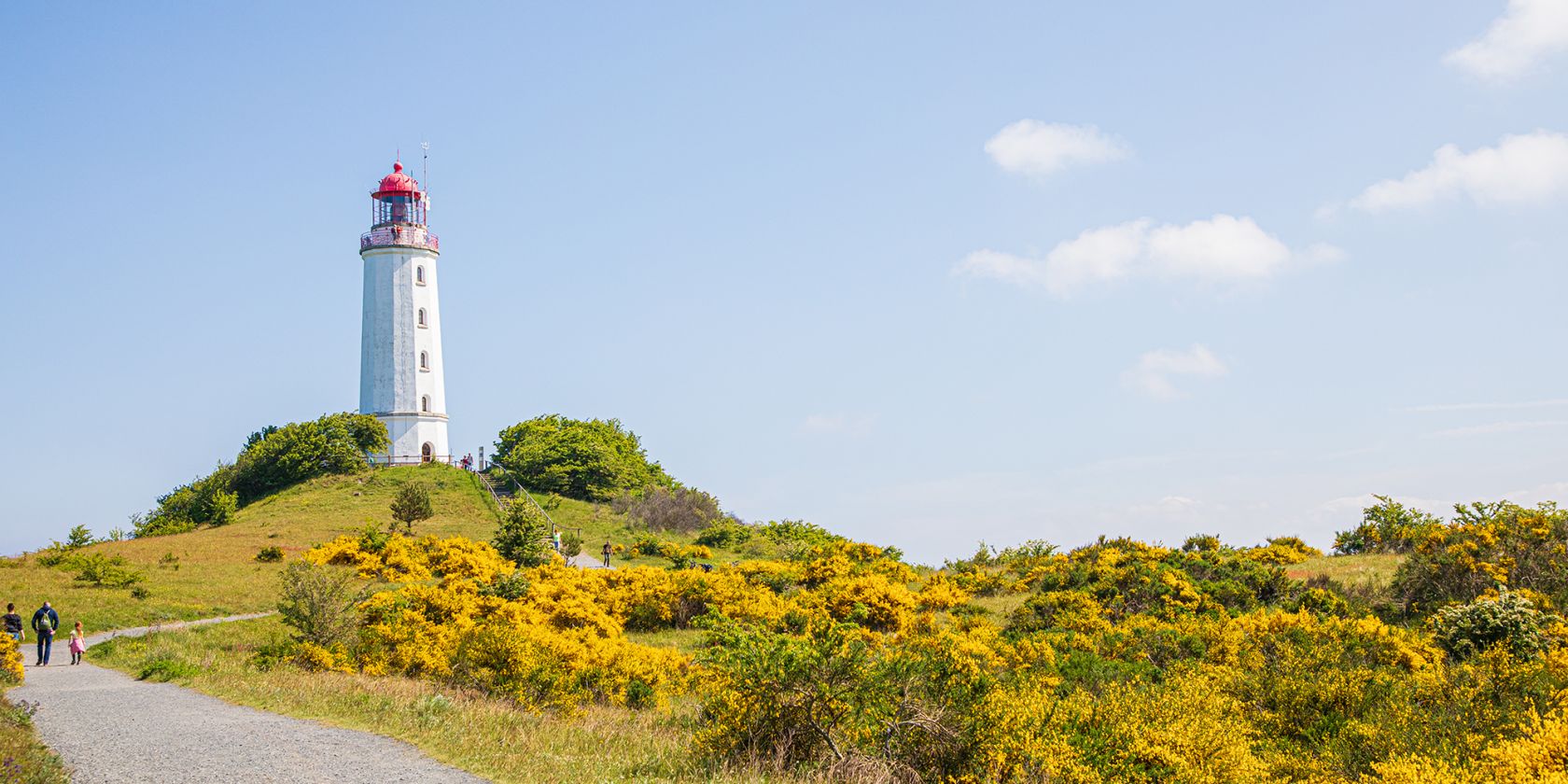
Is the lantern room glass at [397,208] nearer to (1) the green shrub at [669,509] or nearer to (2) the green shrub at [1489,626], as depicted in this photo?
(1) the green shrub at [669,509]

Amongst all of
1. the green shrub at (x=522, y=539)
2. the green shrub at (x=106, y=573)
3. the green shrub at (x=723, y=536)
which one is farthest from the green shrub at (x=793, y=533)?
the green shrub at (x=106, y=573)

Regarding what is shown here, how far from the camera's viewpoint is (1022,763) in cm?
1034

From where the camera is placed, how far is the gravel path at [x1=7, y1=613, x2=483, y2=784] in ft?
35.2

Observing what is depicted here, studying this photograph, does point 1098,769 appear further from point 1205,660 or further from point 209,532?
point 209,532

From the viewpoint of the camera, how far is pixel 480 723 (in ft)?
42.2

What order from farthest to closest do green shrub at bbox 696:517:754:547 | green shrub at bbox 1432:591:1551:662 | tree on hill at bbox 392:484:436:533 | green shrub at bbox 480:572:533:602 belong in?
green shrub at bbox 696:517:754:547 < tree on hill at bbox 392:484:436:533 < green shrub at bbox 480:572:533:602 < green shrub at bbox 1432:591:1551:662

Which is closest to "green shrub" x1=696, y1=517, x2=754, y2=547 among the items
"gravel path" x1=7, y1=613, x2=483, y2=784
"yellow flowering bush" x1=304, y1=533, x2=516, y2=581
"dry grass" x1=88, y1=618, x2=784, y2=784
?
"yellow flowering bush" x1=304, y1=533, x2=516, y2=581

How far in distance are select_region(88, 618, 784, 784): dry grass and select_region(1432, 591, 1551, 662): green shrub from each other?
1313cm

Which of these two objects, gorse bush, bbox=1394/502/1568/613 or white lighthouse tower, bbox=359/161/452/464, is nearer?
gorse bush, bbox=1394/502/1568/613

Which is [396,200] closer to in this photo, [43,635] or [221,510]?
[221,510]

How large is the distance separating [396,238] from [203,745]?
49.3 m

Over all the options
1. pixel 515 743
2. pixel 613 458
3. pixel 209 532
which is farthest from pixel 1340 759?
pixel 613 458

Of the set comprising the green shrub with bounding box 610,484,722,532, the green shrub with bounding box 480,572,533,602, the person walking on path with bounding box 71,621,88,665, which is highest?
the green shrub with bounding box 610,484,722,532

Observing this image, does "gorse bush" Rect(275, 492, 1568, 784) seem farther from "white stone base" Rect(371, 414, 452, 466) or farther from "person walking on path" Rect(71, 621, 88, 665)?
"white stone base" Rect(371, 414, 452, 466)
